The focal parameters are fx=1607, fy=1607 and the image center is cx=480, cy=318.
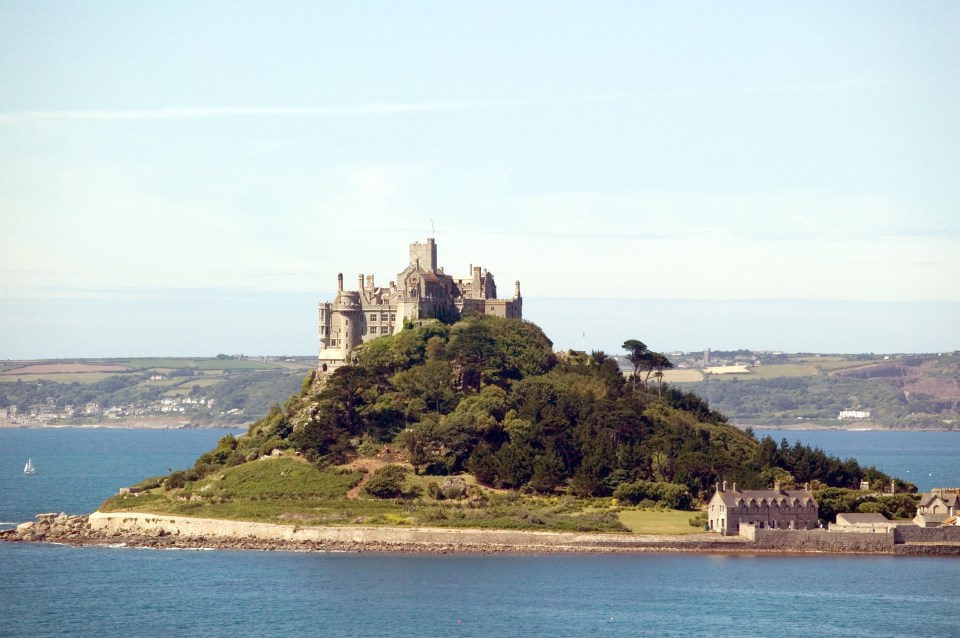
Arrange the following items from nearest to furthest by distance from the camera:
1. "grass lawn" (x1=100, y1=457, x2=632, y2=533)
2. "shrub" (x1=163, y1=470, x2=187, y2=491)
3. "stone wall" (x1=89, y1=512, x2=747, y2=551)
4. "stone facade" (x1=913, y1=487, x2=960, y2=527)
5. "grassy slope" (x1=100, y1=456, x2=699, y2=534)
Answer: "stone wall" (x1=89, y1=512, x2=747, y2=551) → "grassy slope" (x1=100, y1=456, x2=699, y2=534) → "grass lawn" (x1=100, y1=457, x2=632, y2=533) → "stone facade" (x1=913, y1=487, x2=960, y2=527) → "shrub" (x1=163, y1=470, x2=187, y2=491)

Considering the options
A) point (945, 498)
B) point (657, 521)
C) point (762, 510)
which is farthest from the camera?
point (945, 498)

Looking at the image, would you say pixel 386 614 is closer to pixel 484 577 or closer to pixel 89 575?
pixel 484 577

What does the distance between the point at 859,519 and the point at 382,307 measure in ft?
149

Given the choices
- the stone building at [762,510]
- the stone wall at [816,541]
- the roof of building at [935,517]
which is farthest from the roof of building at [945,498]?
the stone building at [762,510]

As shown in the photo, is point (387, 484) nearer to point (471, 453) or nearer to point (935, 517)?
point (471, 453)

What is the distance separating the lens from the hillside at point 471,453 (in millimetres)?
113688

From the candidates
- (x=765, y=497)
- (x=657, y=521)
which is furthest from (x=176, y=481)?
(x=765, y=497)

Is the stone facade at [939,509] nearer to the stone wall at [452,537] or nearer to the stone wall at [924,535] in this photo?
the stone wall at [924,535]

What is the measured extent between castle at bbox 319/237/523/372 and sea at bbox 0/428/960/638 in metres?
31.3

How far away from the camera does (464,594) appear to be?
295 ft

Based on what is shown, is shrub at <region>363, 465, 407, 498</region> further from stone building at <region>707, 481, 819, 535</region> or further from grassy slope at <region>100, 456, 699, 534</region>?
stone building at <region>707, 481, 819, 535</region>

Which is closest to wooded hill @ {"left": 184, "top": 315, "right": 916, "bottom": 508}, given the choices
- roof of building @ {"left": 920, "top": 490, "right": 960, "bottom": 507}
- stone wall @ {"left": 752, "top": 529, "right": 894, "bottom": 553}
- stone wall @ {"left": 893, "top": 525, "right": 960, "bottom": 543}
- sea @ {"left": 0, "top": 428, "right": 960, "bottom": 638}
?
roof of building @ {"left": 920, "top": 490, "right": 960, "bottom": 507}

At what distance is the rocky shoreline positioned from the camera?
344ft

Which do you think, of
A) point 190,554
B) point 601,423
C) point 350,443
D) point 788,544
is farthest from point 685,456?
point 190,554
